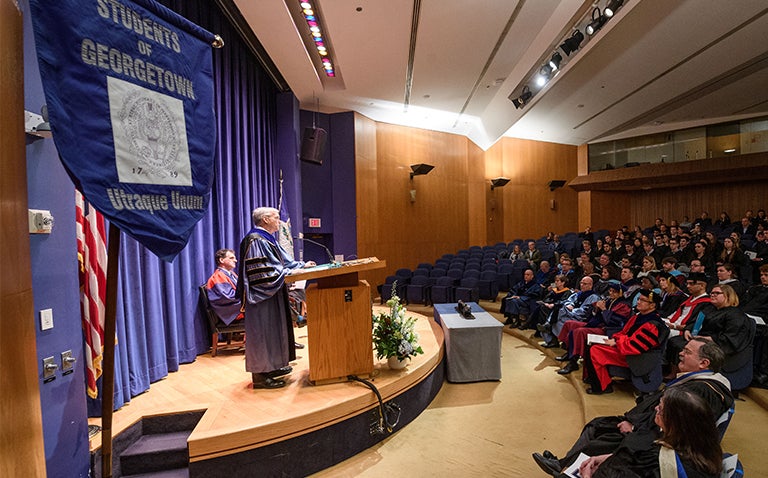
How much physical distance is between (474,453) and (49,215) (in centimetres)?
286

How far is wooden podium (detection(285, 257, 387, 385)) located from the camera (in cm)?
294

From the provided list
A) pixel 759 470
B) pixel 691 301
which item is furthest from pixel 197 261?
pixel 691 301

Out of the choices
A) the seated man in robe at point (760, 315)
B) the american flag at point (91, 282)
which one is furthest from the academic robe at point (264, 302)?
the seated man in robe at point (760, 315)

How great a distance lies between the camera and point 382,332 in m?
3.32

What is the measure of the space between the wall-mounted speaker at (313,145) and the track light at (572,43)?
3.95m

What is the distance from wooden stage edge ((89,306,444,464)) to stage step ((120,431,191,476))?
170mm

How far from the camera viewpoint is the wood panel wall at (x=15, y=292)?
109cm

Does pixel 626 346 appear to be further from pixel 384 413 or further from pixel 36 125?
pixel 36 125

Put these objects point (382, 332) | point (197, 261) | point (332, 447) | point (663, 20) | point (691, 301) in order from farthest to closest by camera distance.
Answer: point (663, 20)
point (197, 261)
point (691, 301)
point (382, 332)
point (332, 447)

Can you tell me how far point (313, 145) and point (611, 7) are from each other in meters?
4.61

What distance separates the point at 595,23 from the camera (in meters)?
5.25

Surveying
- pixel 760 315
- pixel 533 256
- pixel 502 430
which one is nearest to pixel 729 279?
pixel 760 315

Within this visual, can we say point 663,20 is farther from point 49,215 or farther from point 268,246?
point 49,215

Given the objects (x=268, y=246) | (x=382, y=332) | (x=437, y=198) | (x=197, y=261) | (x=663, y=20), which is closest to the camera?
(x=268, y=246)
